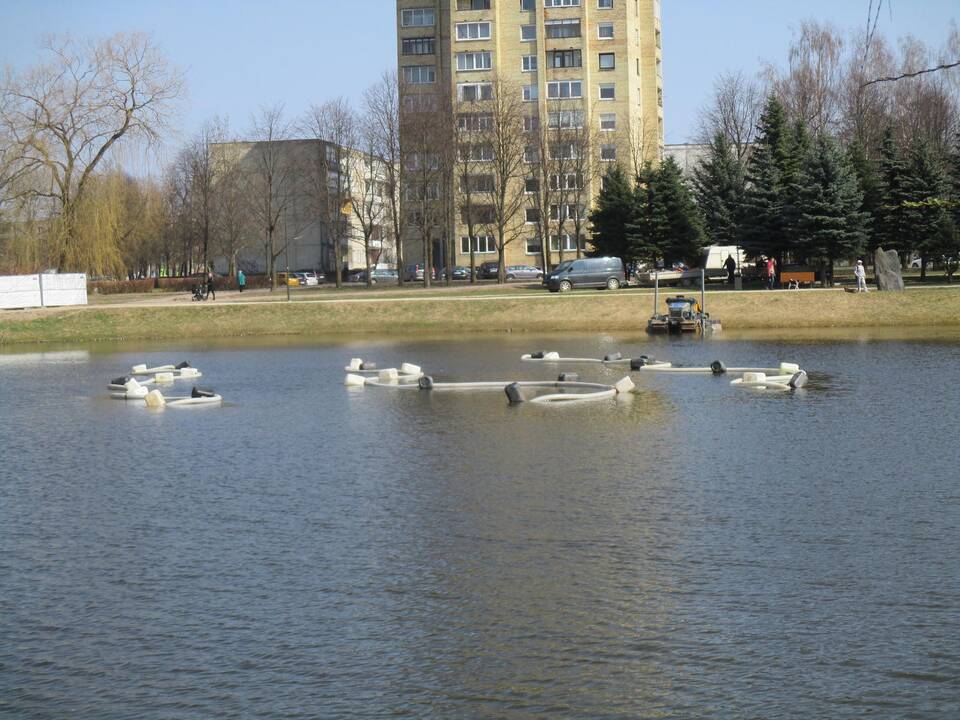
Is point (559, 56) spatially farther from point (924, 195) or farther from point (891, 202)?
point (924, 195)

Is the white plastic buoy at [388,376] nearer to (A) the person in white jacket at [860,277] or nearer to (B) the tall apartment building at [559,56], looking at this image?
(A) the person in white jacket at [860,277]

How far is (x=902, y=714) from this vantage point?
8758 millimetres

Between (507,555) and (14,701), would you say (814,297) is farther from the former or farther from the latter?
(14,701)

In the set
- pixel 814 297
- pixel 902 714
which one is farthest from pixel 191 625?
pixel 814 297

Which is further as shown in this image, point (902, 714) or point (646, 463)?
point (646, 463)

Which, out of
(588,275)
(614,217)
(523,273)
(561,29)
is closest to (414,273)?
(523,273)

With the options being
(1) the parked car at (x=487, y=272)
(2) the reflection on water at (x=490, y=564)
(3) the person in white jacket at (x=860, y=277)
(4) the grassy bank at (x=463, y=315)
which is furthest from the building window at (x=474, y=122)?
(2) the reflection on water at (x=490, y=564)

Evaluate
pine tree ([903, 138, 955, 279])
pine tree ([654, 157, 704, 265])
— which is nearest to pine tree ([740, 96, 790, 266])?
pine tree ([903, 138, 955, 279])

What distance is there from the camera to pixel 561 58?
113250 mm

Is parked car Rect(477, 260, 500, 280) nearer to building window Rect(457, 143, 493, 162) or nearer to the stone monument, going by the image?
building window Rect(457, 143, 493, 162)

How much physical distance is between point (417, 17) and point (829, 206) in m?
66.3

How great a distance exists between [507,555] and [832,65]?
8996 cm

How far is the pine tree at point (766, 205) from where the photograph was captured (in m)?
65.4

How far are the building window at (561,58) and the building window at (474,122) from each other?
2357cm
